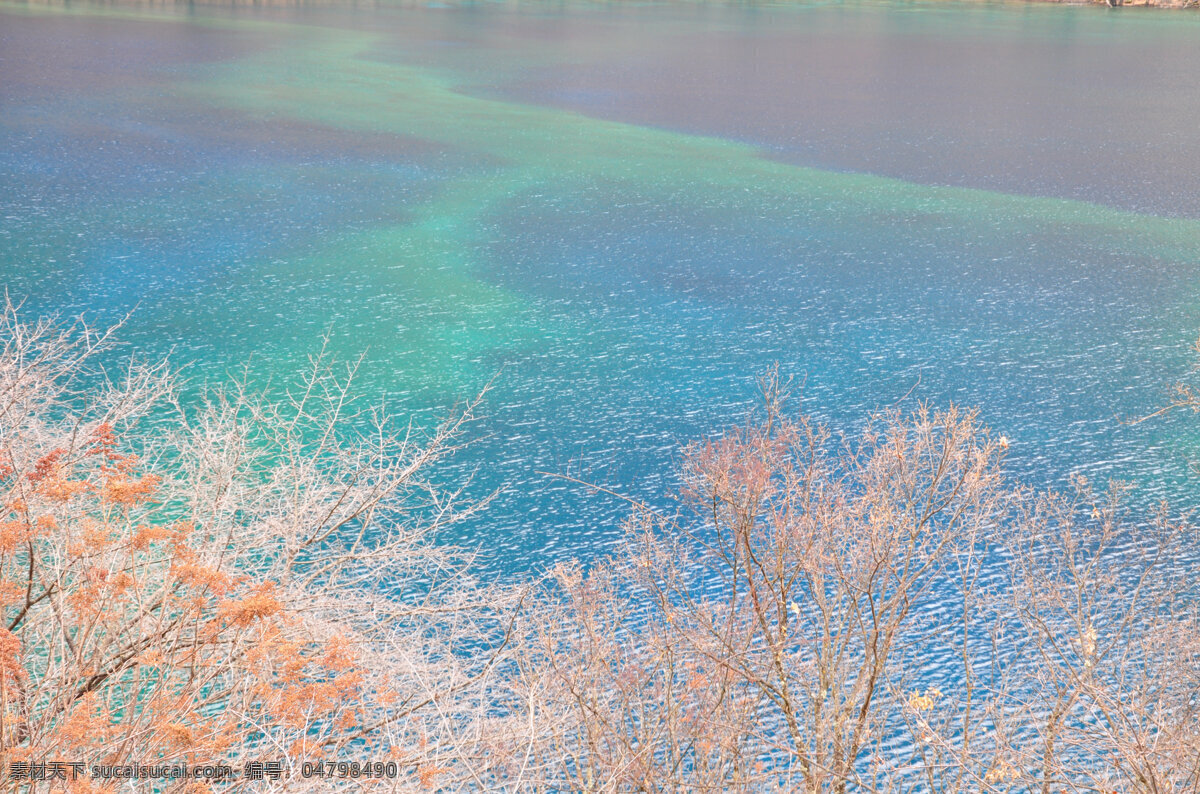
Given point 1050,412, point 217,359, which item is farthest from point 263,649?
point 1050,412

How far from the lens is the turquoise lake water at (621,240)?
19.9m

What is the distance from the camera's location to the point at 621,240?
28172mm

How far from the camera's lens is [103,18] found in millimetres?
63969

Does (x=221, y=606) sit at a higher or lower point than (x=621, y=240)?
lower

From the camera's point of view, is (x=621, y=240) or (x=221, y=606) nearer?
(x=221, y=606)

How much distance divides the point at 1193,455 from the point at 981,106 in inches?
1151

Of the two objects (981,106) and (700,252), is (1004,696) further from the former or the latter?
(981,106)

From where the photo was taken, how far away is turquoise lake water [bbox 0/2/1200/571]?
19.9 metres

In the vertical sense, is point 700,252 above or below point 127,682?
above

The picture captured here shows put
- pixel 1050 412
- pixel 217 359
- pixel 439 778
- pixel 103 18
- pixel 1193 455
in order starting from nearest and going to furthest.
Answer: pixel 439 778 → pixel 1193 455 → pixel 1050 412 → pixel 217 359 → pixel 103 18

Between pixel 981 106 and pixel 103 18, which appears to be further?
pixel 103 18

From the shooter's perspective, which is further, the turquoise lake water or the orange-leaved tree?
the turquoise lake water

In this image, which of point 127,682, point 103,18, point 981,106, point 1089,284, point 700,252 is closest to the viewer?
point 127,682

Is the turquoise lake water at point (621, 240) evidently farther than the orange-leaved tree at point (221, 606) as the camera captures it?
Yes
